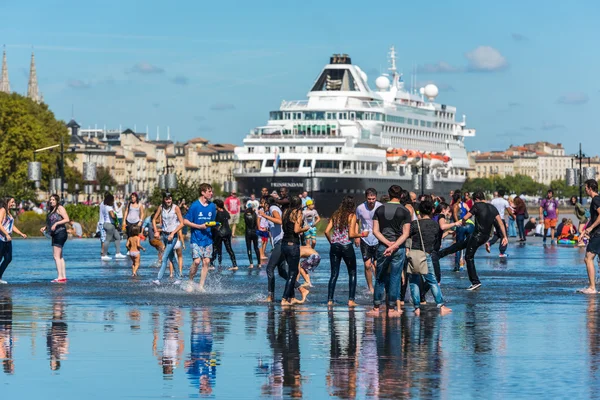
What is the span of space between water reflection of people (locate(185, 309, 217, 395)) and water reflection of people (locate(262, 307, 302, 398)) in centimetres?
45

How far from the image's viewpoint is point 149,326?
50.7 ft

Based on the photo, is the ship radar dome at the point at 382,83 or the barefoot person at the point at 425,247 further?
the ship radar dome at the point at 382,83

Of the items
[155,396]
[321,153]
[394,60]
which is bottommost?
[155,396]

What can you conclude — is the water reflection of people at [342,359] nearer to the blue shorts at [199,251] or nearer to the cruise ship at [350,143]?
the blue shorts at [199,251]

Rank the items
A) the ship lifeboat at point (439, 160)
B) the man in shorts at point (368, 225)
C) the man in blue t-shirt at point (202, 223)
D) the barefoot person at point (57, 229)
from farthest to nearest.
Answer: the ship lifeboat at point (439, 160) < the barefoot person at point (57, 229) < the man in blue t-shirt at point (202, 223) < the man in shorts at point (368, 225)

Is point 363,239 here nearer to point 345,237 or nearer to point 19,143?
point 345,237

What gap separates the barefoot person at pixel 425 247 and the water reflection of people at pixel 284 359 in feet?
4.70

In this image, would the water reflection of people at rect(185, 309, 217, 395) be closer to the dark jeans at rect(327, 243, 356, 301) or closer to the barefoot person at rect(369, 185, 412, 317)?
the barefoot person at rect(369, 185, 412, 317)

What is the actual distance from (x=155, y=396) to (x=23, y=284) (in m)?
13.0

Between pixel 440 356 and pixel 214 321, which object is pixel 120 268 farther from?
pixel 440 356

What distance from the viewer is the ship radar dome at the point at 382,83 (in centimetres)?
13112

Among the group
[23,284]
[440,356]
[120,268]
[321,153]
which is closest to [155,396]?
[440,356]

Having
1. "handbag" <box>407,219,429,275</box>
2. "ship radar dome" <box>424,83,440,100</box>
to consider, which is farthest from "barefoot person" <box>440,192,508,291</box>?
"ship radar dome" <box>424,83,440,100</box>

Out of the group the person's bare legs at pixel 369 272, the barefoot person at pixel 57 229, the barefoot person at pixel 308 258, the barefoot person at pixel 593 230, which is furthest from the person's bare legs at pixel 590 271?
the barefoot person at pixel 57 229
